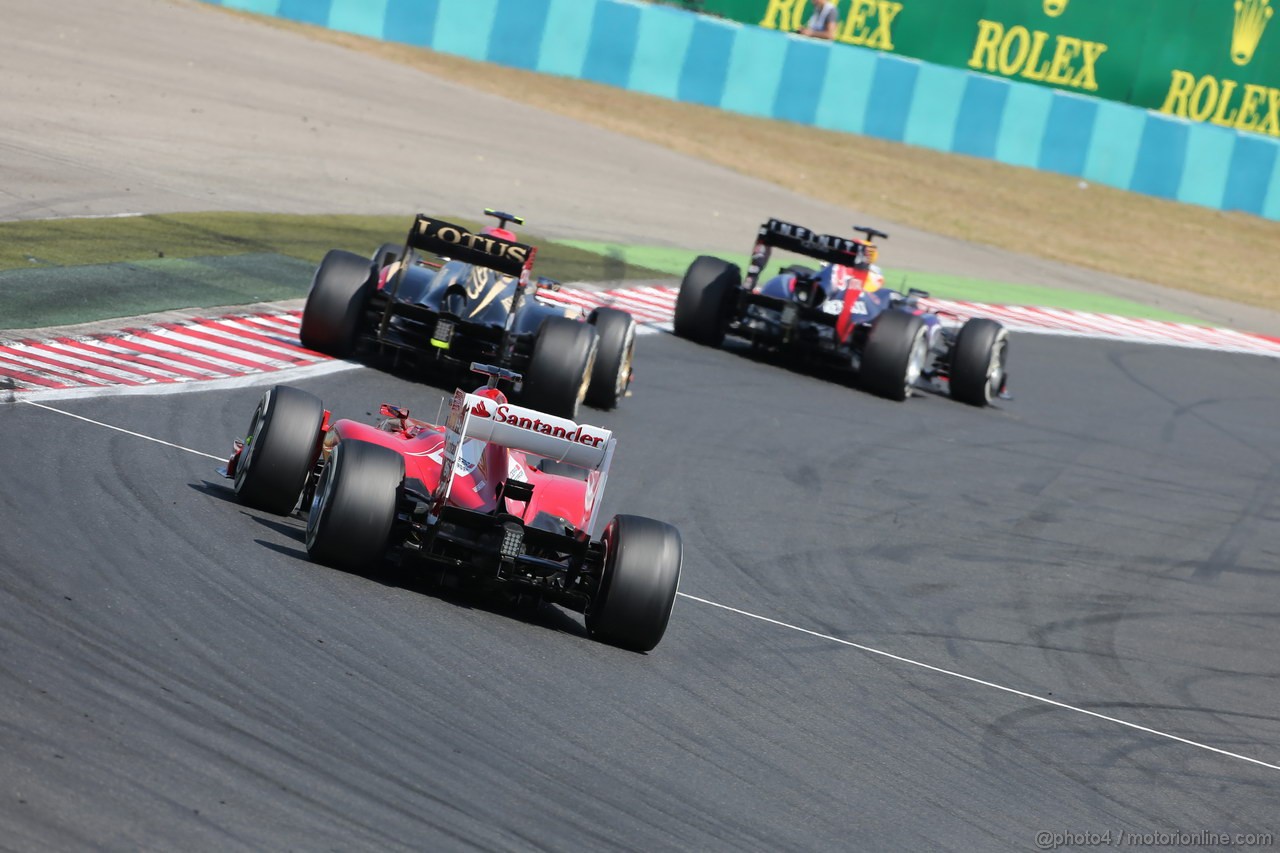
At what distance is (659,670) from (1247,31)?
101 feet

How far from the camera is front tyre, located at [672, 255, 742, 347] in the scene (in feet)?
58.2

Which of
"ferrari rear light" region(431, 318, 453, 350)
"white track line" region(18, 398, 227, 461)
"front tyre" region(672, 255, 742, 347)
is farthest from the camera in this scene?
"front tyre" region(672, 255, 742, 347)

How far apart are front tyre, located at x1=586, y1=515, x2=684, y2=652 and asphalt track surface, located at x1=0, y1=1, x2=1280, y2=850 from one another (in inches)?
6.2

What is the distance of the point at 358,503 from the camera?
7953 millimetres

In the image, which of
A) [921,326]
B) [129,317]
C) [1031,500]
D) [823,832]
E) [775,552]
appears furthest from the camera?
[921,326]

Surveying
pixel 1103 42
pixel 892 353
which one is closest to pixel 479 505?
pixel 892 353

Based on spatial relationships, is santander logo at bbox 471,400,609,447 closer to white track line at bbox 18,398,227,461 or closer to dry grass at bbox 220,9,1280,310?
white track line at bbox 18,398,227,461

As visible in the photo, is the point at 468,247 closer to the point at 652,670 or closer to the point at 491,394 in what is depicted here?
the point at 491,394

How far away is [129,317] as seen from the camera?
43.3 ft

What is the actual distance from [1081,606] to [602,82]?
76.4ft

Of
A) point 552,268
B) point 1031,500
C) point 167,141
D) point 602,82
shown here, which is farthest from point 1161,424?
point 602,82

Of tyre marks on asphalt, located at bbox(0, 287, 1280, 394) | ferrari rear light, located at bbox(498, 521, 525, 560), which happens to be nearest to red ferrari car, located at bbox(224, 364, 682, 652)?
ferrari rear light, located at bbox(498, 521, 525, 560)

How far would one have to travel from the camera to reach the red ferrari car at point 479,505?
8.03 m

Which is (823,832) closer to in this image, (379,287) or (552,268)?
(379,287)
